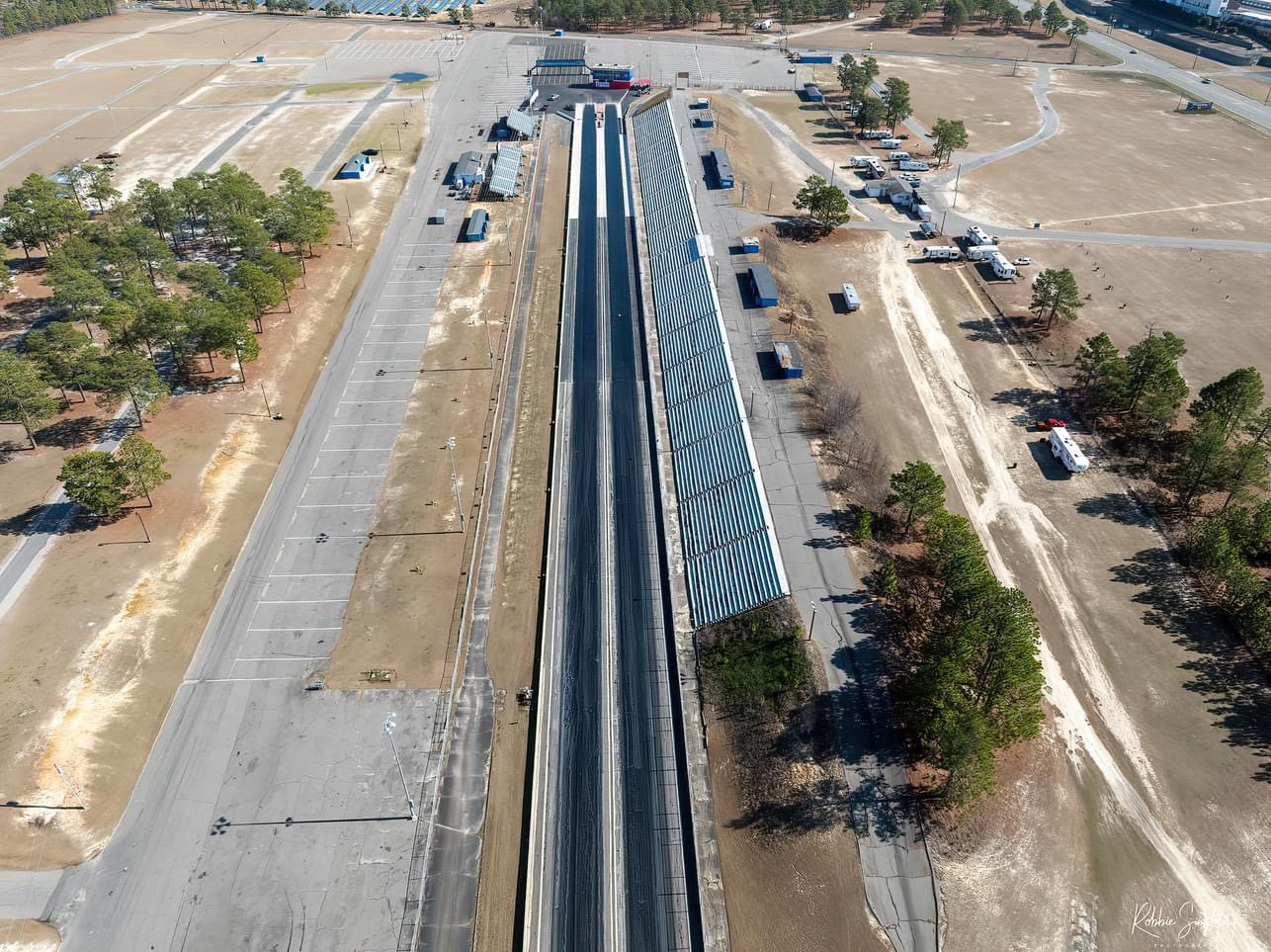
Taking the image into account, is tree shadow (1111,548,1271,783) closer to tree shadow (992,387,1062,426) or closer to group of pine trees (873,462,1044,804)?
group of pine trees (873,462,1044,804)

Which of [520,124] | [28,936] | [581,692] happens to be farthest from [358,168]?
[28,936]

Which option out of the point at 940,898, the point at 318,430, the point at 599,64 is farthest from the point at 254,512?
the point at 599,64

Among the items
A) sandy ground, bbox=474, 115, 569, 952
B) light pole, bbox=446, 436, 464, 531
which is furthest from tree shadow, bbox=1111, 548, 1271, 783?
light pole, bbox=446, 436, 464, 531

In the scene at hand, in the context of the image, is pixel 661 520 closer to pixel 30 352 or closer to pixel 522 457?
pixel 522 457

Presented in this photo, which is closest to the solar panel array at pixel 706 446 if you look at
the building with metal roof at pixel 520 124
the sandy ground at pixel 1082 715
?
the sandy ground at pixel 1082 715

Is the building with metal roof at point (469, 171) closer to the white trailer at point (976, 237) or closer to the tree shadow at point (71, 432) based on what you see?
the tree shadow at point (71, 432)

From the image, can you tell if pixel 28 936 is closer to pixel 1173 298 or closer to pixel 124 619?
pixel 124 619
